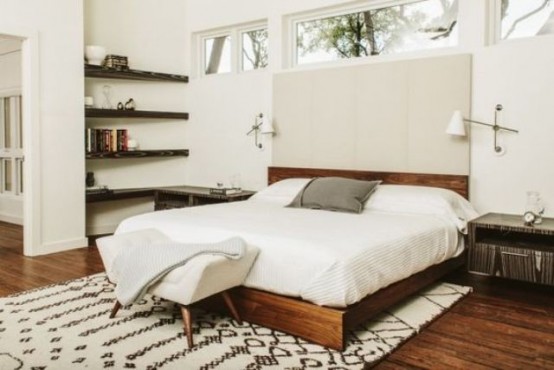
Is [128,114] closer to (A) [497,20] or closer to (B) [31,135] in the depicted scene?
(B) [31,135]

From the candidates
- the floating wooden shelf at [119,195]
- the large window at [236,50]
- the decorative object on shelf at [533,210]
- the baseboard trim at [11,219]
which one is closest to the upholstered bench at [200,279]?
the decorative object on shelf at [533,210]

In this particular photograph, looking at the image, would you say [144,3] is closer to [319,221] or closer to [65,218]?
[65,218]

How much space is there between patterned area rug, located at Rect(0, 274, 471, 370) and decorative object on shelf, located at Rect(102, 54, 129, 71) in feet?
8.86

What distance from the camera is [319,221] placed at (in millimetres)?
3387

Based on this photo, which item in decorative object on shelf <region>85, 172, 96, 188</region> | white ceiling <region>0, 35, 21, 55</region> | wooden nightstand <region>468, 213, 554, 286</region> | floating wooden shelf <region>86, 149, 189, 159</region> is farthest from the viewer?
white ceiling <region>0, 35, 21, 55</region>

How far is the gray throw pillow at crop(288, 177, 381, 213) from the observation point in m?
3.87

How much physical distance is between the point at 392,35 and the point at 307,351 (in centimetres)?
310

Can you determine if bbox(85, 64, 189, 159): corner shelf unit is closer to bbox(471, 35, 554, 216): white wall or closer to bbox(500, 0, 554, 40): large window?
bbox(471, 35, 554, 216): white wall

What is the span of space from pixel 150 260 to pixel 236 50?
3626 mm

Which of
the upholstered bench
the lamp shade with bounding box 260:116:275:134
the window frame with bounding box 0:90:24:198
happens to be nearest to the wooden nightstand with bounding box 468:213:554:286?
the upholstered bench

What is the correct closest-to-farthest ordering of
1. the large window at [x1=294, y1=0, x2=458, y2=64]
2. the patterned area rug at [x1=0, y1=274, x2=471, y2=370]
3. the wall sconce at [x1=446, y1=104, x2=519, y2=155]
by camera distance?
the patterned area rug at [x1=0, y1=274, x2=471, y2=370] → the wall sconce at [x1=446, y1=104, x2=519, y2=155] → the large window at [x1=294, y1=0, x2=458, y2=64]

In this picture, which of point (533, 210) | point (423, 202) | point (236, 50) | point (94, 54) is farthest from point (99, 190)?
point (533, 210)

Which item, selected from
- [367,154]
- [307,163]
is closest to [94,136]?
[307,163]

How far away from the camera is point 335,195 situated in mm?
3941
